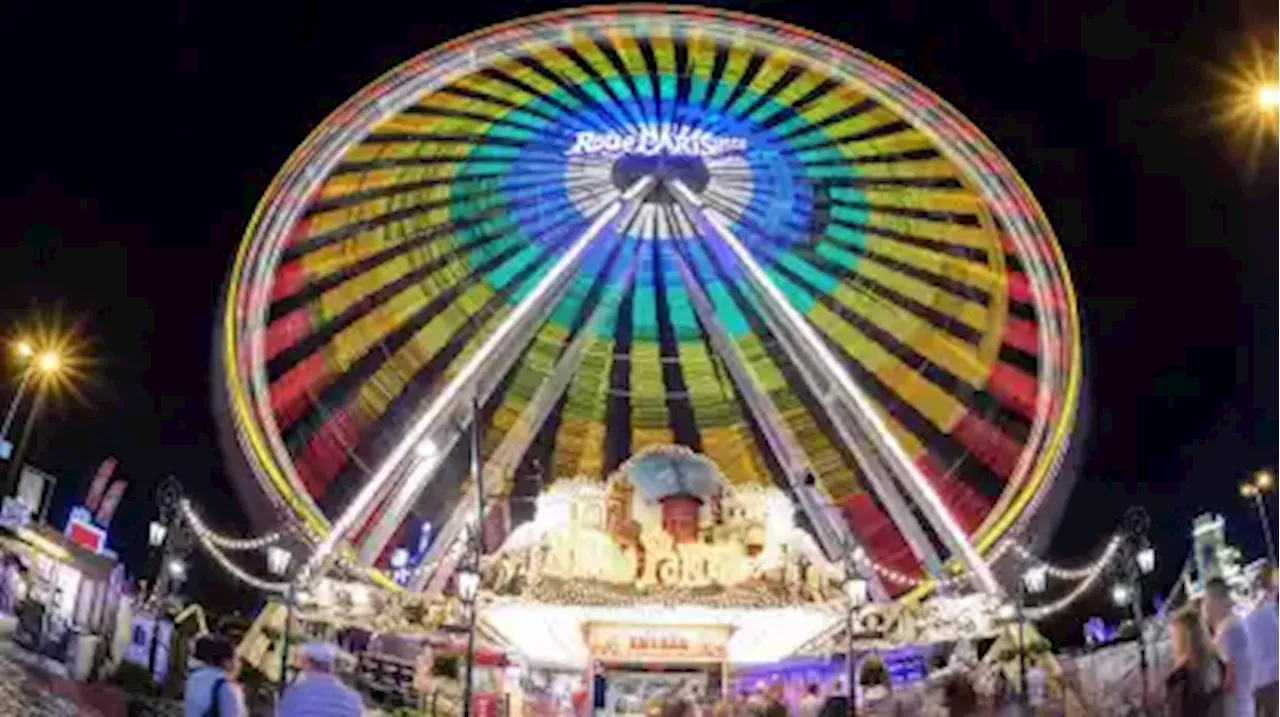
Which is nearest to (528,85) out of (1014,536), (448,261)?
(448,261)

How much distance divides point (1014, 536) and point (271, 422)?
18874 millimetres

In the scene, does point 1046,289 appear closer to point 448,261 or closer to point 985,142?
point 985,142

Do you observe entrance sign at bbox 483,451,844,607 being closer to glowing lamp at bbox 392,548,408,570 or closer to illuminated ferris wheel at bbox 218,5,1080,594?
illuminated ferris wheel at bbox 218,5,1080,594

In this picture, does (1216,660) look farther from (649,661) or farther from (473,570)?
(649,661)

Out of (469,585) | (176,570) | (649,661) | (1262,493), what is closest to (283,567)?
(176,570)

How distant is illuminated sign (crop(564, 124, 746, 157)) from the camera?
38.7 m

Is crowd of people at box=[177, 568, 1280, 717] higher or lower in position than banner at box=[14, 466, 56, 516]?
lower

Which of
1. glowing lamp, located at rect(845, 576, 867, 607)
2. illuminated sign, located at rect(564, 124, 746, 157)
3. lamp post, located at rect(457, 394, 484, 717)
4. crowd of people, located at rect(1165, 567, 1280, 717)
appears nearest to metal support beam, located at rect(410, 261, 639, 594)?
illuminated sign, located at rect(564, 124, 746, 157)

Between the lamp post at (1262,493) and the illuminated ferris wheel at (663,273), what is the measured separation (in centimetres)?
1128

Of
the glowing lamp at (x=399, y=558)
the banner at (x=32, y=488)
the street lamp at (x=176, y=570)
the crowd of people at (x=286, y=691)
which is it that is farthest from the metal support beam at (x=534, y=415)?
the crowd of people at (x=286, y=691)

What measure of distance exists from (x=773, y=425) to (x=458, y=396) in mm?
10219

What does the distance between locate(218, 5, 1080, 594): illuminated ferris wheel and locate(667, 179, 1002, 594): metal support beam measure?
101 mm

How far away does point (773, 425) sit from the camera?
44.3 metres

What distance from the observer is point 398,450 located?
38094 millimetres
